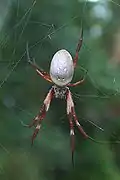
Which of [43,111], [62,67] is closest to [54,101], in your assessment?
[43,111]

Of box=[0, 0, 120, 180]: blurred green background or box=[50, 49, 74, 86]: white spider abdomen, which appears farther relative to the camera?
box=[0, 0, 120, 180]: blurred green background

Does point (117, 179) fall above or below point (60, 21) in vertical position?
below

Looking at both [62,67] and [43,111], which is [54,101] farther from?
[62,67]

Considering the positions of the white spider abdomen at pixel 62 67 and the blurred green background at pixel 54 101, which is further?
the blurred green background at pixel 54 101

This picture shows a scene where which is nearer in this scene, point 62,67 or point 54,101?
point 62,67

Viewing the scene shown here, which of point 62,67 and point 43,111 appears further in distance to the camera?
point 43,111

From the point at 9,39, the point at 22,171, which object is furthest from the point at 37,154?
the point at 9,39

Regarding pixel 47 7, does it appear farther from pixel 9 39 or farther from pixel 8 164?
pixel 8 164

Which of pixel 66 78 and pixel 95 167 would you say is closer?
pixel 66 78
